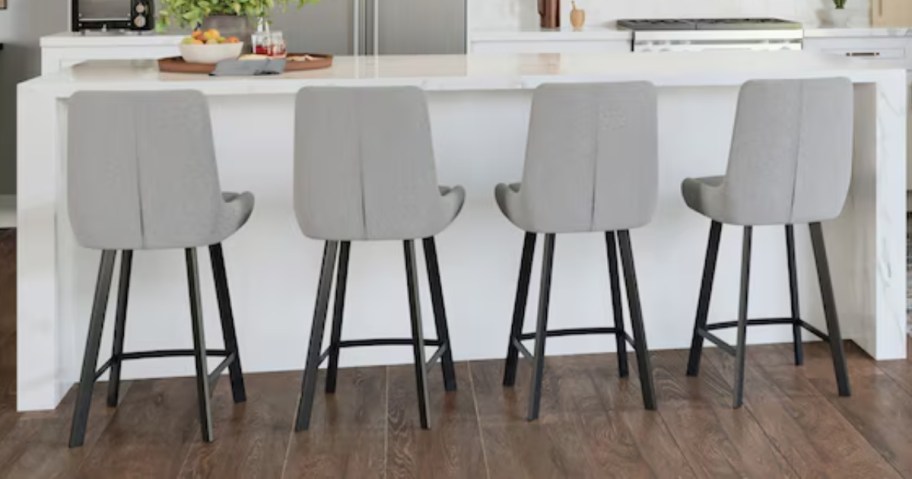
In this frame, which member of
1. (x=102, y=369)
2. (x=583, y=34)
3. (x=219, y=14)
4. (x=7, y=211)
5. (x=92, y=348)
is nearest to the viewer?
(x=92, y=348)

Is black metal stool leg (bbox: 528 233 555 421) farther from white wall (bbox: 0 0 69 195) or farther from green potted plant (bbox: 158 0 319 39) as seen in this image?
white wall (bbox: 0 0 69 195)

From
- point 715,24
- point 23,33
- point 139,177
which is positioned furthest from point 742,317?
point 23,33

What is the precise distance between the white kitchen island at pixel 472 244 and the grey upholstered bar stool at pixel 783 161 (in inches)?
12.0

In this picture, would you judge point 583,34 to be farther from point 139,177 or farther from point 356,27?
point 139,177

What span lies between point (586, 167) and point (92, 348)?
152 cm

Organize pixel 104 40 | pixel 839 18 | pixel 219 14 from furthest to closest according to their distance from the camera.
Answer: pixel 839 18 → pixel 104 40 → pixel 219 14

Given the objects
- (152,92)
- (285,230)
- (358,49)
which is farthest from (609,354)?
(358,49)

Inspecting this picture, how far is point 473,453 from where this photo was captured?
361cm

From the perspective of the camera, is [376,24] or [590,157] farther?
[376,24]

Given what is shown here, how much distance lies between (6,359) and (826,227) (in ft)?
9.67

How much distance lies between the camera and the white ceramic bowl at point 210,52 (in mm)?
4285

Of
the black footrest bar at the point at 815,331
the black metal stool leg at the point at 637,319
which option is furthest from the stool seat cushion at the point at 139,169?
the black footrest bar at the point at 815,331

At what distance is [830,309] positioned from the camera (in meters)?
4.11

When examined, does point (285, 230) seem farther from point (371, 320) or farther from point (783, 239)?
point (783, 239)
